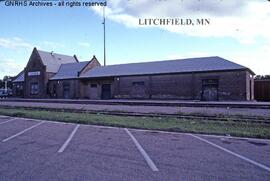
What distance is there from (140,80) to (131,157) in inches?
1228

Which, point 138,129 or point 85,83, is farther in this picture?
point 85,83

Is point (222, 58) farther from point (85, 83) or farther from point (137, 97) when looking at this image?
point (85, 83)

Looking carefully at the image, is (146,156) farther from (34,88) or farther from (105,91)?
(34,88)

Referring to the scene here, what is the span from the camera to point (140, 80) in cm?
3759

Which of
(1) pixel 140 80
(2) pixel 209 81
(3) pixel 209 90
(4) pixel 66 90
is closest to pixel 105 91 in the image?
(1) pixel 140 80

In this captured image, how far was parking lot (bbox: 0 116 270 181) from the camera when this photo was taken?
5184 millimetres

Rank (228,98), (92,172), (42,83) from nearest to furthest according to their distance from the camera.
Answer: (92,172) → (228,98) → (42,83)

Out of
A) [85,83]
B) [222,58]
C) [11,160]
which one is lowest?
[11,160]

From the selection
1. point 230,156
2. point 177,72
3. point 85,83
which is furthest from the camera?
point 85,83

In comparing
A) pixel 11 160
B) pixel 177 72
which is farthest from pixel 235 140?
pixel 177 72

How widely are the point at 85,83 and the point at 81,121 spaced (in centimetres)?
3232

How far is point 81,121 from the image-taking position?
14.2 meters

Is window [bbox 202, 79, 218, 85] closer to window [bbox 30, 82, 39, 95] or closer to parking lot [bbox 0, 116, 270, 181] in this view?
parking lot [bbox 0, 116, 270, 181]

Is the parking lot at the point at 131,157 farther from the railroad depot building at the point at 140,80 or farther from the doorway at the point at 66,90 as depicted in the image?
the doorway at the point at 66,90
